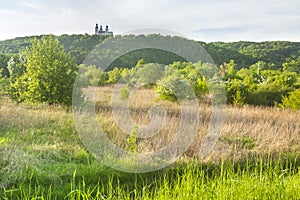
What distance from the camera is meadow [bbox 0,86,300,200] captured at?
3061mm

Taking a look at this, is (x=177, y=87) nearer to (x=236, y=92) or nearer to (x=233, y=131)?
(x=236, y=92)

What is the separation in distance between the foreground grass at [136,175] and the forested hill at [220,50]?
4065 millimetres

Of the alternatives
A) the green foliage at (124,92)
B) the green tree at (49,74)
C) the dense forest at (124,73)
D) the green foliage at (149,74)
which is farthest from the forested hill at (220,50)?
the green tree at (49,74)

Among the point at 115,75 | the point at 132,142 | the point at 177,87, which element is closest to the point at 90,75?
the point at 115,75

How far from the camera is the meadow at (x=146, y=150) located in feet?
10.0

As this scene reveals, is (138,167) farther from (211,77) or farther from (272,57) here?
(272,57)

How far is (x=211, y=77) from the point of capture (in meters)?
12.1

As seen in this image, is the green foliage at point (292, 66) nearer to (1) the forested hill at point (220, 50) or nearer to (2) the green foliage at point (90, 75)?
(1) the forested hill at point (220, 50)

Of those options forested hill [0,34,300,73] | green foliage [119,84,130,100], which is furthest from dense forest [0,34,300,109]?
green foliage [119,84,130,100]

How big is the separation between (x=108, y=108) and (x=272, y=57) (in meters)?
18.6

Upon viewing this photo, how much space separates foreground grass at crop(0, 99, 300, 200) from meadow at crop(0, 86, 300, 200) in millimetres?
10

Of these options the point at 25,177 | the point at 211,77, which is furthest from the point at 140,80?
the point at 25,177

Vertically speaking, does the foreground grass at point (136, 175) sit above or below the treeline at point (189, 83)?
below

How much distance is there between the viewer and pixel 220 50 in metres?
21.6
